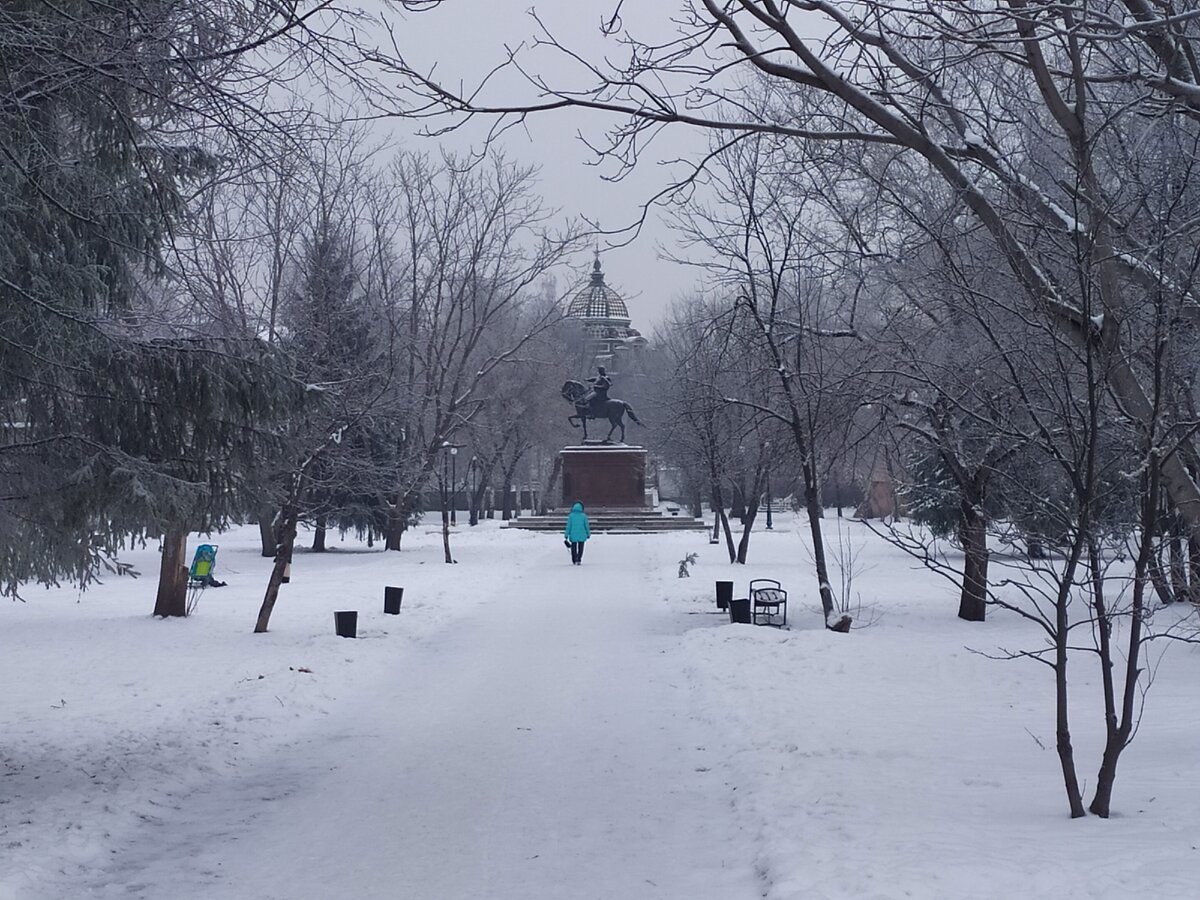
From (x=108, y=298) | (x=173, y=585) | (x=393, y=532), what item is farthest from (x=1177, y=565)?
(x=393, y=532)

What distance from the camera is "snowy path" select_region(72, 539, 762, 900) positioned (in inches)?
238

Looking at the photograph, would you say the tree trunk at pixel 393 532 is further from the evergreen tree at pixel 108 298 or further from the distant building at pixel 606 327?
the distant building at pixel 606 327

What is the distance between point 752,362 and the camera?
18391 mm

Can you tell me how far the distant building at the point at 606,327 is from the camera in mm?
78312

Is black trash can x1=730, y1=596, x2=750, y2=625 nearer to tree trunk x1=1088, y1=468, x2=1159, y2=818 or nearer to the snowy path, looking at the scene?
the snowy path

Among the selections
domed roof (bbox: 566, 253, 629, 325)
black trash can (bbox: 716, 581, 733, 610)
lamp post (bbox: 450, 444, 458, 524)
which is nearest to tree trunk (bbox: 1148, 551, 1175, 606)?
black trash can (bbox: 716, 581, 733, 610)

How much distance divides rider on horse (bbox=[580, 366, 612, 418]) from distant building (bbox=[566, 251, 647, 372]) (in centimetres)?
2327

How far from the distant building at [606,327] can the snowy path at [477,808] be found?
2472 inches

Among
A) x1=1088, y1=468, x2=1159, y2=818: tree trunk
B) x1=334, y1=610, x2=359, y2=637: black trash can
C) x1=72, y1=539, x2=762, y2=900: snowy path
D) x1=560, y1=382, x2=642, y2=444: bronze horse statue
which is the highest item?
→ x1=560, y1=382, x2=642, y2=444: bronze horse statue

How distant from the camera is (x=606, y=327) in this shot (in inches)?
3275

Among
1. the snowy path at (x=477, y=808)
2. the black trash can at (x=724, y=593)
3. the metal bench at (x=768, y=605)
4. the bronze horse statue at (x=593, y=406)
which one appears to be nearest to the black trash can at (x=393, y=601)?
the black trash can at (x=724, y=593)

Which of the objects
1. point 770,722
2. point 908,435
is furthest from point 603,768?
point 908,435

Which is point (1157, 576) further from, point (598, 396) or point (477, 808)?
point (598, 396)

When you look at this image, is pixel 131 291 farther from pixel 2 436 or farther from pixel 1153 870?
pixel 1153 870
